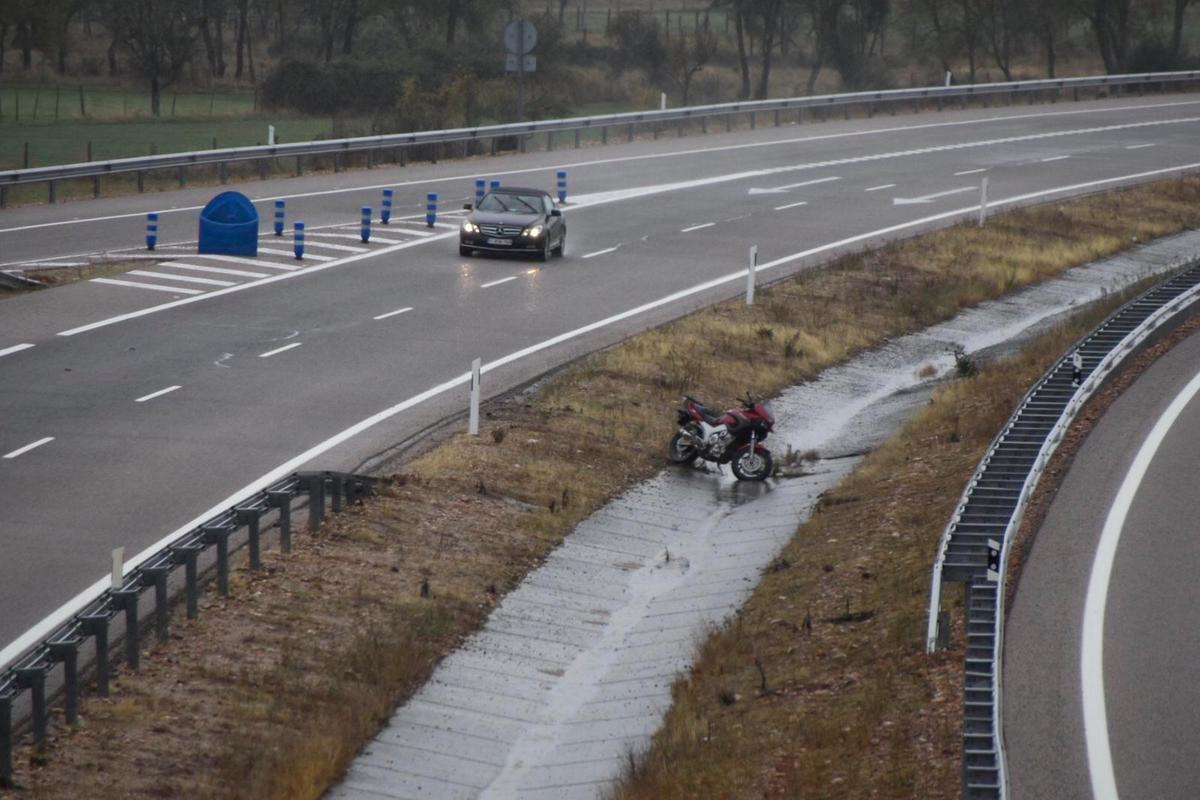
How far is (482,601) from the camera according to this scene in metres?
16.5

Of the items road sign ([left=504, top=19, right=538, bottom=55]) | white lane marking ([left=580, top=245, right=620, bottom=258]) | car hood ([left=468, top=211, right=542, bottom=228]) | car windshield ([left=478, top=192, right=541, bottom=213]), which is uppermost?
road sign ([left=504, top=19, right=538, bottom=55])

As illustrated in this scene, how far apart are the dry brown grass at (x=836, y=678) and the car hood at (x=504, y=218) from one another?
48.9 ft

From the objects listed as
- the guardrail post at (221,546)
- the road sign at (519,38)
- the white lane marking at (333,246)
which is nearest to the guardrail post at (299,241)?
the white lane marking at (333,246)

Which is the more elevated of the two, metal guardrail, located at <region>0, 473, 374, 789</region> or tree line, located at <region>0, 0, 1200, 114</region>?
tree line, located at <region>0, 0, 1200, 114</region>

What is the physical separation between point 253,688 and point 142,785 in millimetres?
1827

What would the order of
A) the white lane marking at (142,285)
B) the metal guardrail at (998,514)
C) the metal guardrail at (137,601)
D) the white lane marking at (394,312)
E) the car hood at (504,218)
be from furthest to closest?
the car hood at (504,218) < the white lane marking at (142,285) < the white lane marking at (394,312) < the metal guardrail at (137,601) < the metal guardrail at (998,514)

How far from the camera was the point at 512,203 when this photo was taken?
116 feet

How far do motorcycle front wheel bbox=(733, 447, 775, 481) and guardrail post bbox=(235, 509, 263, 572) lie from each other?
7.30 meters

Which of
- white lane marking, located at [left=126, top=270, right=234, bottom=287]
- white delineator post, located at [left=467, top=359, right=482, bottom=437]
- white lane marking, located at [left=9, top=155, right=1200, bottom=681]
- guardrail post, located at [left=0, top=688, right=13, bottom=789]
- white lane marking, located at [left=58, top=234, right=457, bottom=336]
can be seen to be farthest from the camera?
white lane marking, located at [left=126, top=270, right=234, bottom=287]

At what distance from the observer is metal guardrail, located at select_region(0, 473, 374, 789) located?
11.8m

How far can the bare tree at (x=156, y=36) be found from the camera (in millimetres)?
70062

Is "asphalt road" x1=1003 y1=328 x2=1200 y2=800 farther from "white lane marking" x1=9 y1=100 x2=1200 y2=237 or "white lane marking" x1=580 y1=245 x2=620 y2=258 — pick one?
"white lane marking" x1=9 y1=100 x2=1200 y2=237

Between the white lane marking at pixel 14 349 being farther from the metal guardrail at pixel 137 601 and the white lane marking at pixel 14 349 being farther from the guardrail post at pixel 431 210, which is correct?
the guardrail post at pixel 431 210

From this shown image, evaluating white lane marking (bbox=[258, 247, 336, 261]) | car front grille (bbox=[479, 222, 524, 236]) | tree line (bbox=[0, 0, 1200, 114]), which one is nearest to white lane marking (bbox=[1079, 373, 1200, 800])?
car front grille (bbox=[479, 222, 524, 236])
